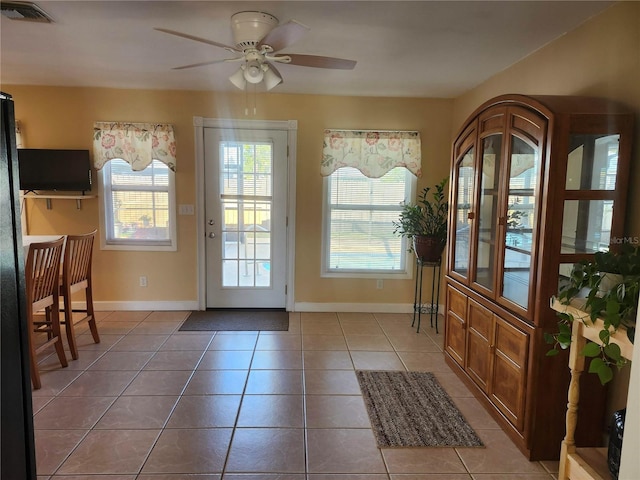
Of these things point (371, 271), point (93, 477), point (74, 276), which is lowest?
point (93, 477)

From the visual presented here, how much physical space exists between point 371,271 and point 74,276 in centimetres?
283

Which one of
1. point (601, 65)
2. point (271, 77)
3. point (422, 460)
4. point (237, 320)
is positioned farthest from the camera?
point (237, 320)

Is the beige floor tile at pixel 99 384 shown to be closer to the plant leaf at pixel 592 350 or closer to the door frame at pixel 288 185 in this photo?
the door frame at pixel 288 185

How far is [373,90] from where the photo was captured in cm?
400

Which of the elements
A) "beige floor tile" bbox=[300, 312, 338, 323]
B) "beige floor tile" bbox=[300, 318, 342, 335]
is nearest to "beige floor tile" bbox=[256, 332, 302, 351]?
"beige floor tile" bbox=[300, 318, 342, 335]

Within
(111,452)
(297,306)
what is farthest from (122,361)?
(297,306)

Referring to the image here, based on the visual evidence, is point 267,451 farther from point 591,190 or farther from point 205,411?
point 591,190

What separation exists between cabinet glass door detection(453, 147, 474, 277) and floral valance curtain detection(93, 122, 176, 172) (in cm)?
283

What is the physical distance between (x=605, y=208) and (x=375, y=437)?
1682 mm

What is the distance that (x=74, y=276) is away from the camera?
3.28 m

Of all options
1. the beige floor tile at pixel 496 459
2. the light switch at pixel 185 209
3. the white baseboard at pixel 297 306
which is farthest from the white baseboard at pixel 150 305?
the beige floor tile at pixel 496 459

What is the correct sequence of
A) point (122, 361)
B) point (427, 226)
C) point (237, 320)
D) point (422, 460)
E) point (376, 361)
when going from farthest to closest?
point (237, 320) < point (427, 226) < point (376, 361) < point (122, 361) < point (422, 460)

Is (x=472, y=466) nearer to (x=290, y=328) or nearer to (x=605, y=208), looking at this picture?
(x=605, y=208)

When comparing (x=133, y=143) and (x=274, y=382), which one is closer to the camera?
(x=274, y=382)
